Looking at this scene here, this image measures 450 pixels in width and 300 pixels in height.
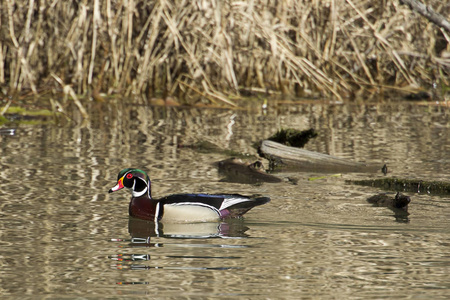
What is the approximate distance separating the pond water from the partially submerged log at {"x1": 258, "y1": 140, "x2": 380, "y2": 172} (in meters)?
0.17

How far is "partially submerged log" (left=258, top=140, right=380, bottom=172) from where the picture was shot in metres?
7.98

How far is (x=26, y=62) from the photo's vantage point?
12234mm

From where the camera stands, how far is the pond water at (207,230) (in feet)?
14.4

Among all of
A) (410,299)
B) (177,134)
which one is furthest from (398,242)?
(177,134)

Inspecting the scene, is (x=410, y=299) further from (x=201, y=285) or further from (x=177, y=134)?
(x=177, y=134)

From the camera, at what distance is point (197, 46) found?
1329 cm

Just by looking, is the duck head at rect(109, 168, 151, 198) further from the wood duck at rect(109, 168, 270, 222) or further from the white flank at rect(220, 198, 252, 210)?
the white flank at rect(220, 198, 252, 210)

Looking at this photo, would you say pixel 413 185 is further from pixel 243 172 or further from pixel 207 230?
pixel 207 230

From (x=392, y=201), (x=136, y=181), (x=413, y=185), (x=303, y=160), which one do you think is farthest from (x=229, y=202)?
(x=303, y=160)

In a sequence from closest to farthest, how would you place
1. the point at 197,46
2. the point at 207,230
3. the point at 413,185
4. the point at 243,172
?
the point at 207,230 → the point at 413,185 → the point at 243,172 → the point at 197,46

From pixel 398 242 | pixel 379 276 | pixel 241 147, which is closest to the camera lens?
pixel 379 276

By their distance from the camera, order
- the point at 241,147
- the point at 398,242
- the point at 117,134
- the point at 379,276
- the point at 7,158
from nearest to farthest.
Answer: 1. the point at 379,276
2. the point at 398,242
3. the point at 7,158
4. the point at 241,147
5. the point at 117,134

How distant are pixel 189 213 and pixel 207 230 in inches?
9.3

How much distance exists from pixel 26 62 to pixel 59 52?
3.76ft
